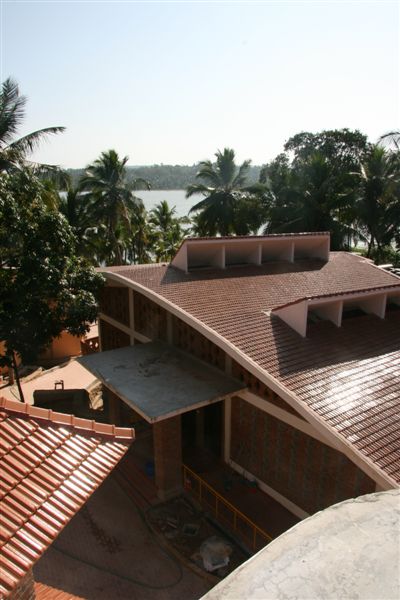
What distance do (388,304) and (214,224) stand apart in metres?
21.7

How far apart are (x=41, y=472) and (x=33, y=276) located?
10.1 meters

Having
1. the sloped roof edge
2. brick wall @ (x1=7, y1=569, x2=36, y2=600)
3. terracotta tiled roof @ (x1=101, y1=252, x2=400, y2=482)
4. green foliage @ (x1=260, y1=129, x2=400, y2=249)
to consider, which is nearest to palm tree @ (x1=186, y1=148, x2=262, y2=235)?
green foliage @ (x1=260, y1=129, x2=400, y2=249)

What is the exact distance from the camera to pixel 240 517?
1168cm

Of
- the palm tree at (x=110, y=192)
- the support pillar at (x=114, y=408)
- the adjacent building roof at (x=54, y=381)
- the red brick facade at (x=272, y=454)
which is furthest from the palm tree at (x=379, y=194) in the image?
the support pillar at (x=114, y=408)

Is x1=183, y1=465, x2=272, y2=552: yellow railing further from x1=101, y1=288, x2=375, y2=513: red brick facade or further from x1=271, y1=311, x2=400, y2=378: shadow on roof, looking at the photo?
x1=271, y1=311, x2=400, y2=378: shadow on roof

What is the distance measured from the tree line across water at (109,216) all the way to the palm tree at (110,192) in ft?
0.25

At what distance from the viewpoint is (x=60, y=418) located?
6.41m

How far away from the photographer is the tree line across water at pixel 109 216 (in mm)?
14570

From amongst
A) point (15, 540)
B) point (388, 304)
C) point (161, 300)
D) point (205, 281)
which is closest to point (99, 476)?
point (15, 540)

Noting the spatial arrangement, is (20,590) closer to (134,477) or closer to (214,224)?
(134,477)

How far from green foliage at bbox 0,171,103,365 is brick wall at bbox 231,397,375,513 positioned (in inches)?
283

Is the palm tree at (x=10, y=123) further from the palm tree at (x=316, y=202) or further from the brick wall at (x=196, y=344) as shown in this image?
the palm tree at (x=316, y=202)

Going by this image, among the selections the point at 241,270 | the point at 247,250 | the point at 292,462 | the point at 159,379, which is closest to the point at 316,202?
the point at 247,250

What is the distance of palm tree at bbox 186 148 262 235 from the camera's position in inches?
1406
